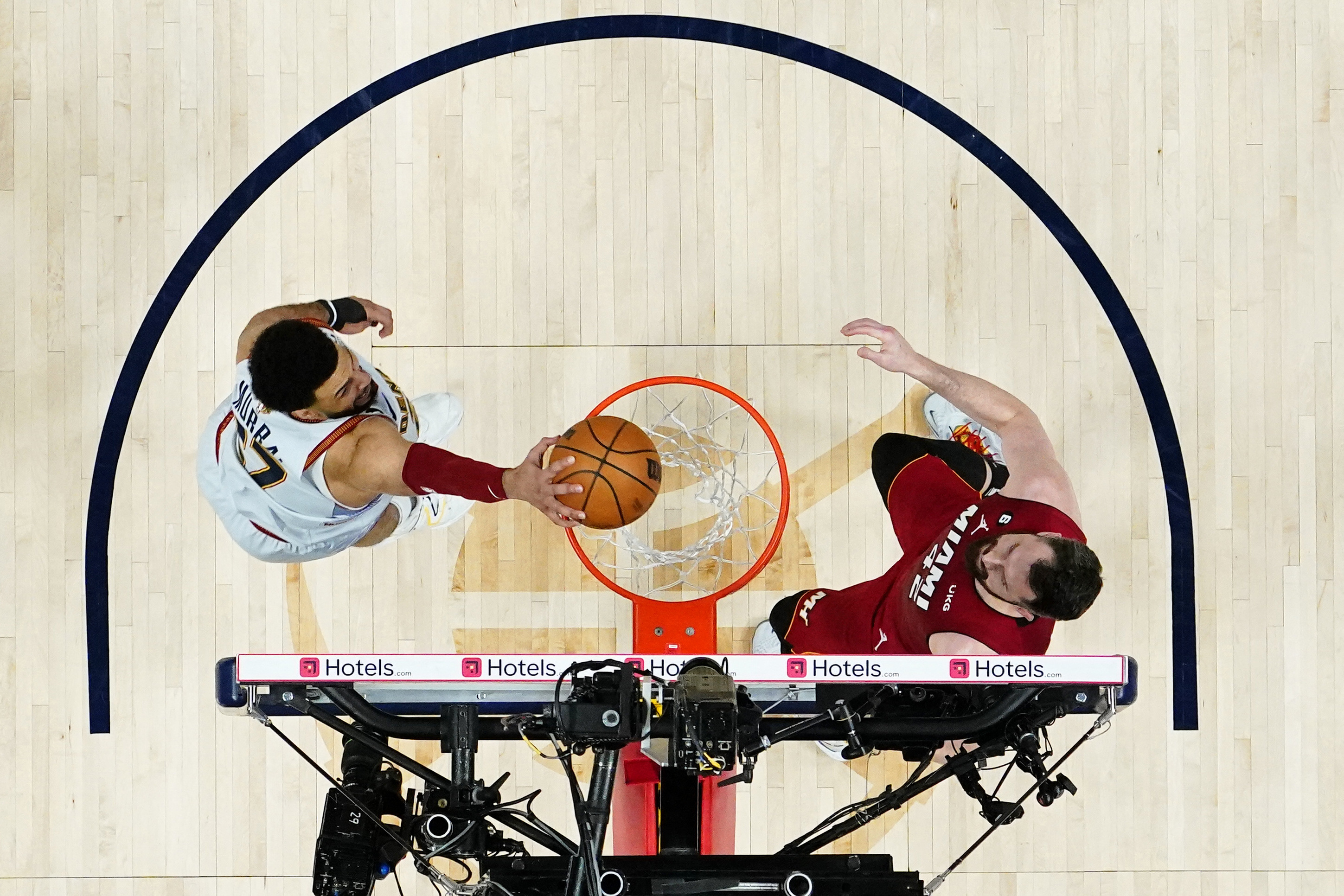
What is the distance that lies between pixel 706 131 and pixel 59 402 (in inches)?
144

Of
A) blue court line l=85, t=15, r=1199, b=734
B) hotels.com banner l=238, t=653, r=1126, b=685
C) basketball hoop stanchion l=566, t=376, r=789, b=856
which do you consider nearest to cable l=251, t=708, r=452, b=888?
hotels.com banner l=238, t=653, r=1126, b=685

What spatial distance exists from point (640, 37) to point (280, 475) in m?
3.04

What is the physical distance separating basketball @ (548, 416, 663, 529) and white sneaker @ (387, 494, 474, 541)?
4.13 ft

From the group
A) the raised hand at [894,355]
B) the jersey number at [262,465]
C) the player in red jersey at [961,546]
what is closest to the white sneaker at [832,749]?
the player in red jersey at [961,546]

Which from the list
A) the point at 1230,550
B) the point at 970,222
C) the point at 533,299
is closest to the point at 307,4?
the point at 533,299

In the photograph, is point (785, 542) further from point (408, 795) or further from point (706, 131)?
point (408, 795)

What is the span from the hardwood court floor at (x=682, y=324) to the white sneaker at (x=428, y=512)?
5.0 inches

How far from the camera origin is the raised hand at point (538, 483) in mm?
3850

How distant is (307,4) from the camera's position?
5.90 m

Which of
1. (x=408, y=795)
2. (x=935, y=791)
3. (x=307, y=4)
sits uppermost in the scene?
(x=307, y=4)

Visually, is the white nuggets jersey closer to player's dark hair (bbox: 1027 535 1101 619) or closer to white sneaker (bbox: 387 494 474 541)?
white sneaker (bbox: 387 494 474 541)

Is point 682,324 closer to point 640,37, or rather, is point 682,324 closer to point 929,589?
point 640,37

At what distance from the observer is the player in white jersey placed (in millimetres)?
4055

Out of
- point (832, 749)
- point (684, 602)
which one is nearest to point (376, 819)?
point (684, 602)
